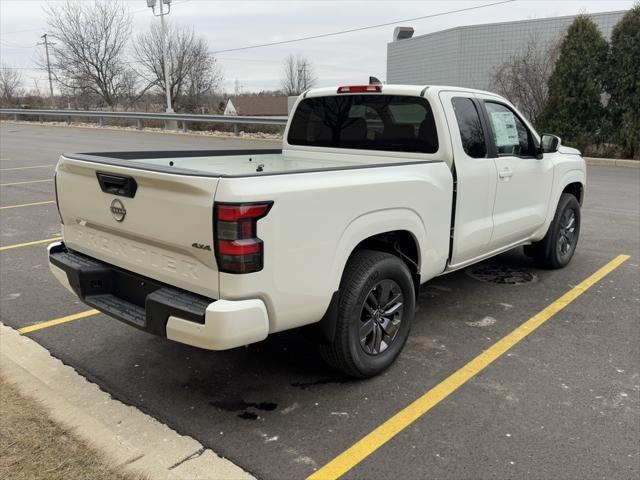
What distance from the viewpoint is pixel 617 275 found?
19.0ft

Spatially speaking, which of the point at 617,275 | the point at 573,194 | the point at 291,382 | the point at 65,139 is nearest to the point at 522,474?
the point at 291,382

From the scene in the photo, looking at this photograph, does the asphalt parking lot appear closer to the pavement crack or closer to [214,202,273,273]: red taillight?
the pavement crack

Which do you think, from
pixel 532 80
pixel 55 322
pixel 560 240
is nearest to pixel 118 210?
pixel 55 322

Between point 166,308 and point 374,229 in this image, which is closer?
point 166,308

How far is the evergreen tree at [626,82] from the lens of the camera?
1546 centimetres

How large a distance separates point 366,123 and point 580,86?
1418 cm

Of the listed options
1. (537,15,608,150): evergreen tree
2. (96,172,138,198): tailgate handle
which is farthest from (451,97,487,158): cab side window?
(537,15,608,150): evergreen tree

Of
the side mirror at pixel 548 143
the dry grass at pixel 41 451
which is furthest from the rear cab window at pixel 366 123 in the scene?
the dry grass at pixel 41 451

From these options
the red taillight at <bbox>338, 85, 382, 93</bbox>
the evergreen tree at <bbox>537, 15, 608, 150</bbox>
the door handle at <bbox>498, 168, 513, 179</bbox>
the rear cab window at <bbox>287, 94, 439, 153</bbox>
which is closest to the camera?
the rear cab window at <bbox>287, 94, 439, 153</bbox>

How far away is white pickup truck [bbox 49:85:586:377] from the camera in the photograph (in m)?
2.79

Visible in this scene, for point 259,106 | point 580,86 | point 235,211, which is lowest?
point 235,211

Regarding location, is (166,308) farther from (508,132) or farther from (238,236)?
(508,132)

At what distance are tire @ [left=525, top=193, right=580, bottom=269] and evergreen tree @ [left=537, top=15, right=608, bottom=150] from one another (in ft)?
38.8

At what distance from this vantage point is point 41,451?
9.32 feet
